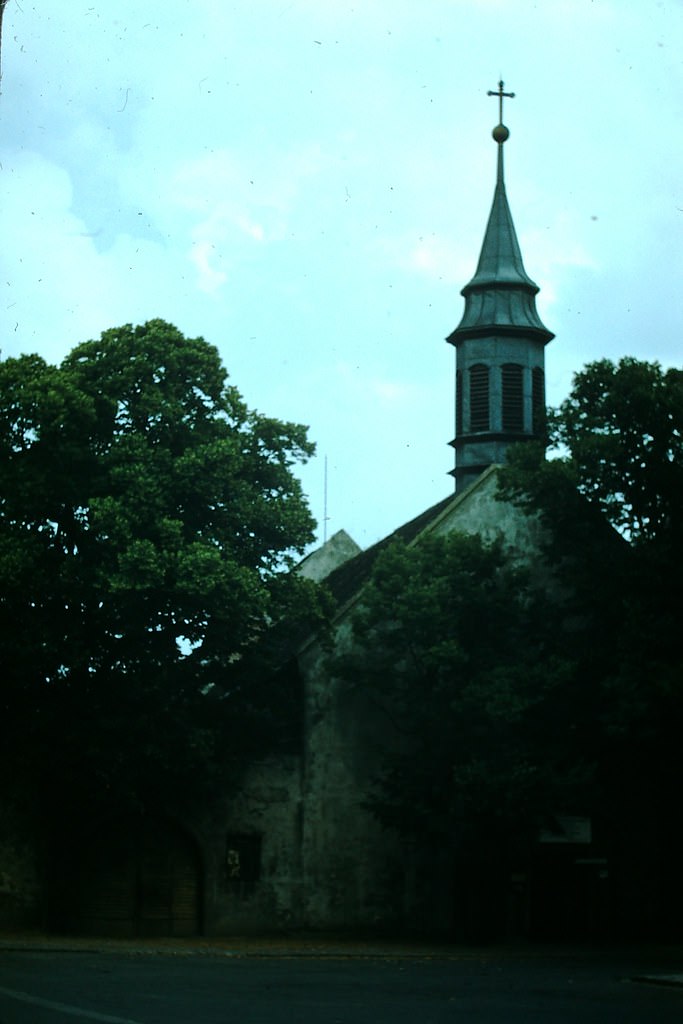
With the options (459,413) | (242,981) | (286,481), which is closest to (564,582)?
(286,481)

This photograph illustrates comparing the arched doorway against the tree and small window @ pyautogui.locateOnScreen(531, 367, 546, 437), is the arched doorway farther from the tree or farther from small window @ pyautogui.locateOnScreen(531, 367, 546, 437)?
small window @ pyautogui.locateOnScreen(531, 367, 546, 437)

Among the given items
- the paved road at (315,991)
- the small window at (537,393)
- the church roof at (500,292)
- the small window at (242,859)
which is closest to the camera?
the paved road at (315,991)

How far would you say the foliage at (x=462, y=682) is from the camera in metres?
32.2

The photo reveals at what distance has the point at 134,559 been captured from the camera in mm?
30312

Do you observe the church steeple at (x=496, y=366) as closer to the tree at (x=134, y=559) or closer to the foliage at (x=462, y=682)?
the foliage at (x=462, y=682)

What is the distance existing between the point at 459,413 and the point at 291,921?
1449cm

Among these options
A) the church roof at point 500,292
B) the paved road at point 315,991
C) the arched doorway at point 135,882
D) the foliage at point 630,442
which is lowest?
the paved road at point 315,991

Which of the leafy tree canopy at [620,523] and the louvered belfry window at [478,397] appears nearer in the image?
the leafy tree canopy at [620,523]

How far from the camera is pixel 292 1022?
1498cm

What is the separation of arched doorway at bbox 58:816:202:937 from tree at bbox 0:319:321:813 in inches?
78.0

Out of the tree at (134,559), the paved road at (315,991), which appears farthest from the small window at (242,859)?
the paved road at (315,991)

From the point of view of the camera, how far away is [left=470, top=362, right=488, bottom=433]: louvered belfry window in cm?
4153

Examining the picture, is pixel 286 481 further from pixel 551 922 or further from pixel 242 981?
pixel 242 981

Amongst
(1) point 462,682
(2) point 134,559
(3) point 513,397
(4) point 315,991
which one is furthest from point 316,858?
(4) point 315,991
